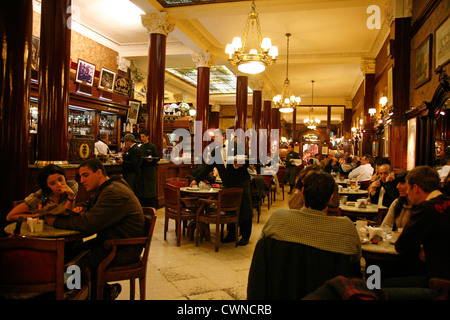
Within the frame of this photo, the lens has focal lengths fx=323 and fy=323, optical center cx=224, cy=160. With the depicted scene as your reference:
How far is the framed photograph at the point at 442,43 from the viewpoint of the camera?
15.2ft

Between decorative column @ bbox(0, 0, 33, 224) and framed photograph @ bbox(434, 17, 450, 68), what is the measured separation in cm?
532

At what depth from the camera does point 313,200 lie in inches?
71.7

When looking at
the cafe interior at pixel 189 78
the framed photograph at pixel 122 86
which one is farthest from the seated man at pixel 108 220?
the framed photograph at pixel 122 86

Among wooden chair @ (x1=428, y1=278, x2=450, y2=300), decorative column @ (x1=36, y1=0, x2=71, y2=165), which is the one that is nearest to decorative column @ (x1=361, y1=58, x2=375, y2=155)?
decorative column @ (x1=36, y1=0, x2=71, y2=165)

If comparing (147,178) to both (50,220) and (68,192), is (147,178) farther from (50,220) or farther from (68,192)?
(50,220)

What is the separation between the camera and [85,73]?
9492 mm

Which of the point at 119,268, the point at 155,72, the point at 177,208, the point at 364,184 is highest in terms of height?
the point at 155,72

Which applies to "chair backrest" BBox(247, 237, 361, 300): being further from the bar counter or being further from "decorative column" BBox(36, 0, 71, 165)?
"decorative column" BBox(36, 0, 71, 165)

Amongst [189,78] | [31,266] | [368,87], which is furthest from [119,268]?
[189,78]

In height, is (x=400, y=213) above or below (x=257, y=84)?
below

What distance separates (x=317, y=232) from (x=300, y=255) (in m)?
0.15

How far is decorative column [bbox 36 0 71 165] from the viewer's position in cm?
479

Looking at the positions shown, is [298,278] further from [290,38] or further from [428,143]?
[290,38]

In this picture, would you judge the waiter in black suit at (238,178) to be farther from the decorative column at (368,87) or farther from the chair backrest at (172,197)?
the decorative column at (368,87)
